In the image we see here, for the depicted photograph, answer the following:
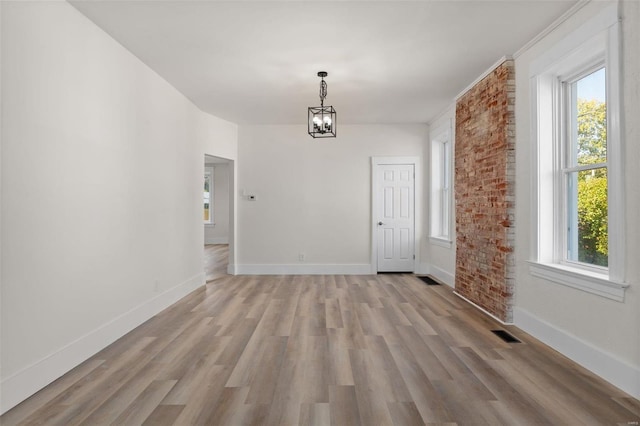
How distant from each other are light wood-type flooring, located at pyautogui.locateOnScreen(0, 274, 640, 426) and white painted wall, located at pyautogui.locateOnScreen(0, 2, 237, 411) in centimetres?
30

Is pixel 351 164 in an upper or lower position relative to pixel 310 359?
upper

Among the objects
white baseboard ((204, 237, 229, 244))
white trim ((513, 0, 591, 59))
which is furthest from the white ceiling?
white baseboard ((204, 237, 229, 244))

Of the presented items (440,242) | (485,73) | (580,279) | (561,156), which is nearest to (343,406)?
(580,279)

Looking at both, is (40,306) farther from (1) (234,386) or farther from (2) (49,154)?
(1) (234,386)

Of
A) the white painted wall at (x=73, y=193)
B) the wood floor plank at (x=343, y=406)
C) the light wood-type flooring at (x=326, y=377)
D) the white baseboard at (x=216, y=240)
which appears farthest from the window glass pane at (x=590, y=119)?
the white baseboard at (x=216, y=240)

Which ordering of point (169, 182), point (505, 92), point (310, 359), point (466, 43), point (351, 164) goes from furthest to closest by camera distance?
point (351, 164) < point (169, 182) < point (505, 92) < point (466, 43) < point (310, 359)

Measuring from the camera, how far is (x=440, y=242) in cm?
613

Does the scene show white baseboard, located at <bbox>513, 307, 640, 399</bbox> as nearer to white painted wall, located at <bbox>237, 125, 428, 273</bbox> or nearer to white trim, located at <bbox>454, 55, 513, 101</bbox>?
white trim, located at <bbox>454, 55, 513, 101</bbox>

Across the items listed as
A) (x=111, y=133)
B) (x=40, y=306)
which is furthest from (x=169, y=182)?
(x=40, y=306)

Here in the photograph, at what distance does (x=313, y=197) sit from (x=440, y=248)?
241 cm

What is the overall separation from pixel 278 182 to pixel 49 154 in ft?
14.5

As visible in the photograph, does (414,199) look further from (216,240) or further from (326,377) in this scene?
(216,240)

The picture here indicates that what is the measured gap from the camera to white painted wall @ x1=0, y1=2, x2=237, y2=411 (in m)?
2.27

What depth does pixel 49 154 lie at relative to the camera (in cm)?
256
